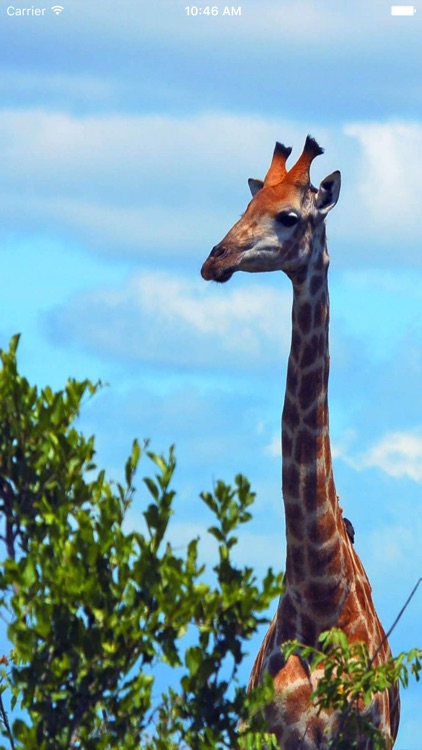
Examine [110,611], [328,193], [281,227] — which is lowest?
[110,611]

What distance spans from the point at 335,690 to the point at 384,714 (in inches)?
90.5

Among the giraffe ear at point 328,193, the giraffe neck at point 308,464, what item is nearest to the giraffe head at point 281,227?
the giraffe ear at point 328,193

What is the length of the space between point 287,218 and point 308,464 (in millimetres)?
2092

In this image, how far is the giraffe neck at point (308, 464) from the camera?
1277cm

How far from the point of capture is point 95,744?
8.76m

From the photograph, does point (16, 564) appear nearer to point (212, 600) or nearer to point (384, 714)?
point (212, 600)

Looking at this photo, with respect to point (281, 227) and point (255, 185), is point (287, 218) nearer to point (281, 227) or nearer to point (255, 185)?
point (281, 227)

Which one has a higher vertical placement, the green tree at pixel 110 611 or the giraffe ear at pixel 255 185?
the giraffe ear at pixel 255 185

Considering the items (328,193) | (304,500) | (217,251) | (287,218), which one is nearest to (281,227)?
(287,218)

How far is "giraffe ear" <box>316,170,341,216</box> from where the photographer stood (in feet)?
43.8

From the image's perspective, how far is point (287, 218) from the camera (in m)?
12.9

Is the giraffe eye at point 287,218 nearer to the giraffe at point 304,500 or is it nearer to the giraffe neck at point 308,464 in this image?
the giraffe at point 304,500

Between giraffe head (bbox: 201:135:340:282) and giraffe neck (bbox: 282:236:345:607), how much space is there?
28cm

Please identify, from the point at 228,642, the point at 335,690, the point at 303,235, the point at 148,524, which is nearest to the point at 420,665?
the point at 335,690
